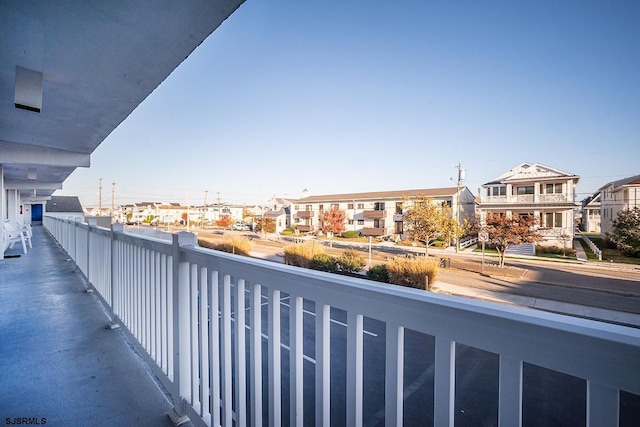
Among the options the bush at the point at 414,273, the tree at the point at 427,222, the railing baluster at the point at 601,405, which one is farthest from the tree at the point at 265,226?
the railing baluster at the point at 601,405

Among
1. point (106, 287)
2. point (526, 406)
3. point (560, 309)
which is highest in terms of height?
point (106, 287)

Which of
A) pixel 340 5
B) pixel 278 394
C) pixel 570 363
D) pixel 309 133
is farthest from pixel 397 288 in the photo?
pixel 309 133

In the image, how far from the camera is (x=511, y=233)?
415 inches

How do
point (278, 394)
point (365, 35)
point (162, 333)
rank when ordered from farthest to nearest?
point (365, 35) → point (162, 333) → point (278, 394)

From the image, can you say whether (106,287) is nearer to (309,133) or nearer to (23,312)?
(23,312)

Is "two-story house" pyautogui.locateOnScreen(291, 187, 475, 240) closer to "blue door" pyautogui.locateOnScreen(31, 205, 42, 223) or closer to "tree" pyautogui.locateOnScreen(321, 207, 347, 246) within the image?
"tree" pyautogui.locateOnScreen(321, 207, 347, 246)

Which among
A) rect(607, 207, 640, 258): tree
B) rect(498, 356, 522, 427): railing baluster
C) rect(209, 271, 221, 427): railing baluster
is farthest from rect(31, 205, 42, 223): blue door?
rect(607, 207, 640, 258): tree

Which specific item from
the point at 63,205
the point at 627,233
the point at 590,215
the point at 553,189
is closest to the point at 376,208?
the point at 553,189

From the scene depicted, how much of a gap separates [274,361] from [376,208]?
80.2ft

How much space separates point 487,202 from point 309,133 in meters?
11.0

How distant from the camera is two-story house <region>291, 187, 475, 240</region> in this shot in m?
22.1

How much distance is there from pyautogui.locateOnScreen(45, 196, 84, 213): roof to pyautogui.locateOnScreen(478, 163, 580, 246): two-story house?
3312 cm

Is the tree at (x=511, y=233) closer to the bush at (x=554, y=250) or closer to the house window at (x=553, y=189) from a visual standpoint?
the bush at (x=554, y=250)

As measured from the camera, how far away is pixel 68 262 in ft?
18.8
